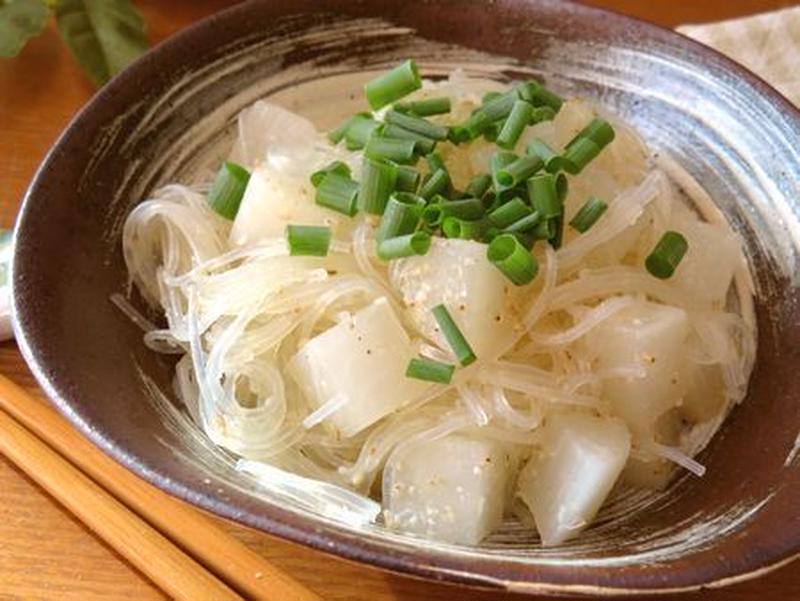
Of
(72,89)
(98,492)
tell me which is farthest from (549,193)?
(72,89)

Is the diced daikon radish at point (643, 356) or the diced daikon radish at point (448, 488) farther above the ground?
the diced daikon radish at point (643, 356)

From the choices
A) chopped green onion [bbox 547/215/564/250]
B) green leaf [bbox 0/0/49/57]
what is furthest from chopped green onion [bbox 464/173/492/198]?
green leaf [bbox 0/0/49/57]

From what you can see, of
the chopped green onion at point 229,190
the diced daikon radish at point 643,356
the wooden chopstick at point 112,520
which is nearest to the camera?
the wooden chopstick at point 112,520

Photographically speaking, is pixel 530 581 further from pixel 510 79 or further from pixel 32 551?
pixel 510 79

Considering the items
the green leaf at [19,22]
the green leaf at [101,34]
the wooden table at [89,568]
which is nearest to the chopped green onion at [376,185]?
the wooden table at [89,568]

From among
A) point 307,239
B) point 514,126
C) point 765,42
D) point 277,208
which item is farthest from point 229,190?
point 765,42

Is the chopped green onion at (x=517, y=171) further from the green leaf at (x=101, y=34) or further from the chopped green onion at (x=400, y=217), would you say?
the green leaf at (x=101, y=34)

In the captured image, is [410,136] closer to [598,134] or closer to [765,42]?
[598,134]

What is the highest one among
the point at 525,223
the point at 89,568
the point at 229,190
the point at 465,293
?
the point at 229,190
